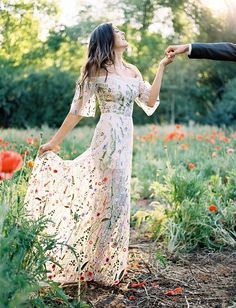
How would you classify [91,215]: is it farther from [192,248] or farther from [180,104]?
[180,104]

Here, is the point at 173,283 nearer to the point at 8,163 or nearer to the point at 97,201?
the point at 97,201

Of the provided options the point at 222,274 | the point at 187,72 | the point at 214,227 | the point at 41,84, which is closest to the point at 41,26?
the point at 214,227

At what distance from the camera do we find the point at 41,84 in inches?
593

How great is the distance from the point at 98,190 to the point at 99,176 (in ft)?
0.31

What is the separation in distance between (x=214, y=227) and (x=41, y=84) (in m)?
11.5

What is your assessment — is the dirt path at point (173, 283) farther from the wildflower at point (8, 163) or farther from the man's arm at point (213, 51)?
the man's arm at point (213, 51)

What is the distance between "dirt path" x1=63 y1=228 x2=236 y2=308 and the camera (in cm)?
Answer: 306

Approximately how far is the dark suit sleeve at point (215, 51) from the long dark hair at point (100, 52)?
1.81 ft

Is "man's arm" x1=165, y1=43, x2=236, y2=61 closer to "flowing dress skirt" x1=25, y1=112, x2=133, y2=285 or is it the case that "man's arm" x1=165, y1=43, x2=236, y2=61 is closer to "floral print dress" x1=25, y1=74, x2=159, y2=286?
"floral print dress" x1=25, y1=74, x2=159, y2=286

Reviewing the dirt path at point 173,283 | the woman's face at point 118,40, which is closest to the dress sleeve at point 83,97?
the woman's face at point 118,40

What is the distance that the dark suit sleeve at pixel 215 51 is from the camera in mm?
3219

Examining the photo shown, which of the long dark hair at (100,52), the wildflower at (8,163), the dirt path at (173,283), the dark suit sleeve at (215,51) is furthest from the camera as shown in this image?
the long dark hair at (100,52)

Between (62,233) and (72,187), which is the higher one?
(72,187)

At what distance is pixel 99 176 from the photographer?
11.2 ft
